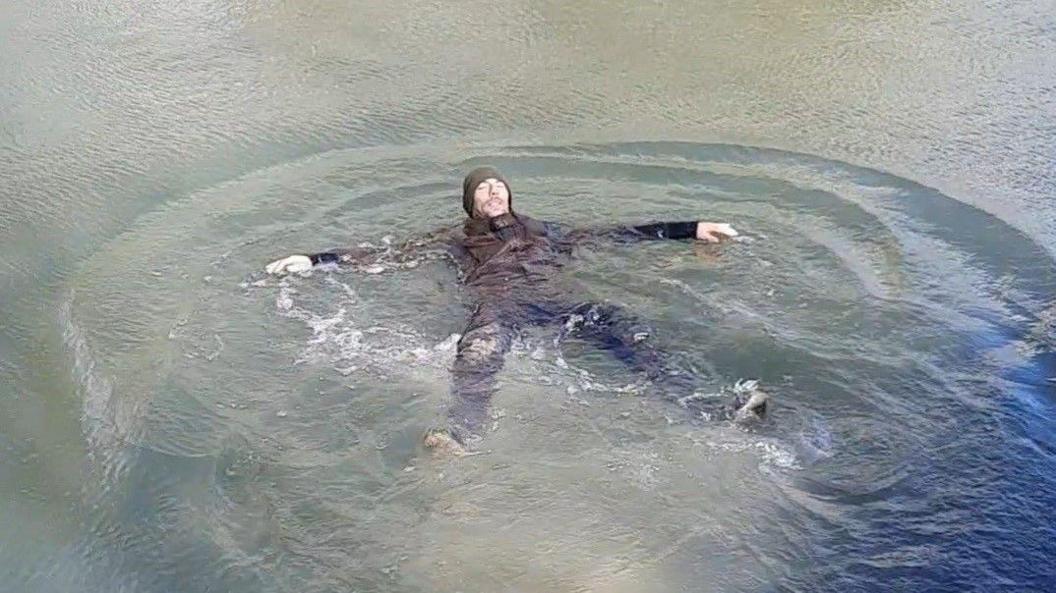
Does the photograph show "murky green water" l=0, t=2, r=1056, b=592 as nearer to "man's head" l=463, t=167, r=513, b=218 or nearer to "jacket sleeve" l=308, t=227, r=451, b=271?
"jacket sleeve" l=308, t=227, r=451, b=271

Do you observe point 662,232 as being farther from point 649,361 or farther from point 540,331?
point 649,361

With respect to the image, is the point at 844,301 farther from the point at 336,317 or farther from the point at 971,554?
the point at 336,317

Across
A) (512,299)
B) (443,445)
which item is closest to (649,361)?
(512,299)

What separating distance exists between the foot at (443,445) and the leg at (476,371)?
0.22ft

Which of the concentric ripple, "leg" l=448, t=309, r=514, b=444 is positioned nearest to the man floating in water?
"leg" l=448, t=309, r=514, b=444

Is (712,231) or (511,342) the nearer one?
(511,342)

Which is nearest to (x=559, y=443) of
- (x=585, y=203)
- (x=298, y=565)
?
(x=298, y=565)

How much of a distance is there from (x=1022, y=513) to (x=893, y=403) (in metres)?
0.93

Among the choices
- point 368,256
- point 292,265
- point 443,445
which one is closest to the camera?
point 443,445

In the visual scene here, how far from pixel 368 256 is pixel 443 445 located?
204 cm

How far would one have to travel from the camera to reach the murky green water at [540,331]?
4723 millimetres

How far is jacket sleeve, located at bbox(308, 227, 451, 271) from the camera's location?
22.8ft

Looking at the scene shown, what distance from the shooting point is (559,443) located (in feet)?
17.7

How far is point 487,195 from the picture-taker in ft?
23.3
